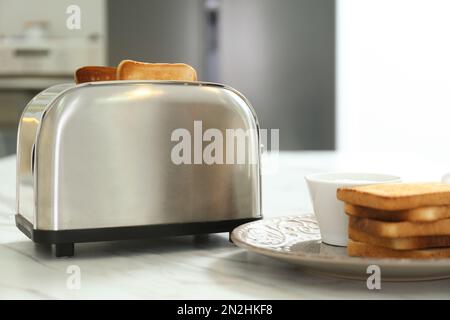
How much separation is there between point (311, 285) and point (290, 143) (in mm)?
3370

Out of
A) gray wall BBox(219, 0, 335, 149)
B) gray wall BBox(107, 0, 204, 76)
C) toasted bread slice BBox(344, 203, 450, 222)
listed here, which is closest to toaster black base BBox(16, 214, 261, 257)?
toasted bread slice BBox(344, 203, 450, 222)

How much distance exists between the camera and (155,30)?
12.2 ft

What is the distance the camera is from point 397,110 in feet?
11.7

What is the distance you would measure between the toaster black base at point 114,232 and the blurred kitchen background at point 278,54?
9.17 ft

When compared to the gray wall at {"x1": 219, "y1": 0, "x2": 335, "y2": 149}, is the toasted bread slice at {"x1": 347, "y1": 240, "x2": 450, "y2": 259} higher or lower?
lower

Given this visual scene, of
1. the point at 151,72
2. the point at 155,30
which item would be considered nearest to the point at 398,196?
the point at 151,72

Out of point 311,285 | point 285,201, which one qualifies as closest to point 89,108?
point 311,285

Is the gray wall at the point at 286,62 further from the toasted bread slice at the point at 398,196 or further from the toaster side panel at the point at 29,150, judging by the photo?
the toasted bread slice at the point at 398,196

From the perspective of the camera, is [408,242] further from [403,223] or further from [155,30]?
[155,30]

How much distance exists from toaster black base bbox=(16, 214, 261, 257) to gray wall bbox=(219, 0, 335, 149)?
10.1ft

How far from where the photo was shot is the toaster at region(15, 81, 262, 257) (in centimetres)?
73

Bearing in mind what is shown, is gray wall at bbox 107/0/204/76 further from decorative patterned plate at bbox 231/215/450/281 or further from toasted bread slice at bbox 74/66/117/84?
decorative patterned plate at bbox 231/215/450/281
